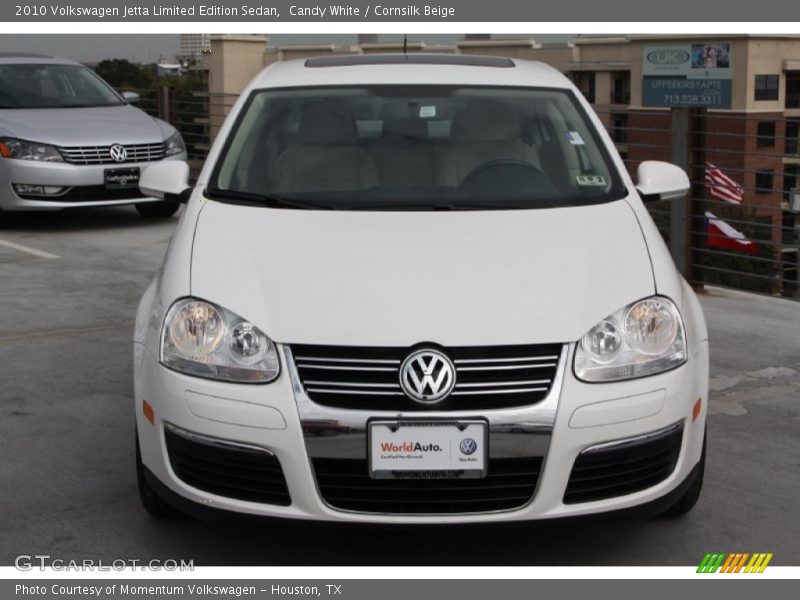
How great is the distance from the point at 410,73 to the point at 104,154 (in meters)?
6.41

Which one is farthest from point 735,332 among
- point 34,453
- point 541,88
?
point 34,453

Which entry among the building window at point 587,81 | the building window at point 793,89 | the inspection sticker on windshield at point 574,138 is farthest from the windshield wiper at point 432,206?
the building window at point 587,81

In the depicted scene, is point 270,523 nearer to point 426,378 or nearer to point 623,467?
point 426,378

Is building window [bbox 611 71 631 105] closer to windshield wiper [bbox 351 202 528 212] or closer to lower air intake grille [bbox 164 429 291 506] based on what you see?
windshield wiper [bbox 351 202 528 212]

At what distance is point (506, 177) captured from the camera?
5023mm

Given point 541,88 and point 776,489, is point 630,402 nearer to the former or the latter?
point 776,489

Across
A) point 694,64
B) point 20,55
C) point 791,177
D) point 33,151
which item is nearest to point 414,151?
point 33,151

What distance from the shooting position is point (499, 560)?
420 cm

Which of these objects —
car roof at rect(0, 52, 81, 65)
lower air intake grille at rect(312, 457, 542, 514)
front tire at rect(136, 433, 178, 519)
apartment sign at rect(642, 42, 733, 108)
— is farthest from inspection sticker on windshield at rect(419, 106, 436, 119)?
apartment sign at rect(642, 42, 733, 108)

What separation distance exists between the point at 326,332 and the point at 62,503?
144 centimetres

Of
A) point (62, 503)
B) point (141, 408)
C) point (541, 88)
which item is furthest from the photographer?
point (541, 88)

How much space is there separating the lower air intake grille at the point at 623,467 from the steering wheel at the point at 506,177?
1271 millimetres

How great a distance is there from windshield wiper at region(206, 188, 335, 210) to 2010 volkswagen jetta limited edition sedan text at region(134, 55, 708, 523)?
46 millimetres

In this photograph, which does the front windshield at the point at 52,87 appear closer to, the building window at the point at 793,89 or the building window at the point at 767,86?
the building window at the point at 767,86
